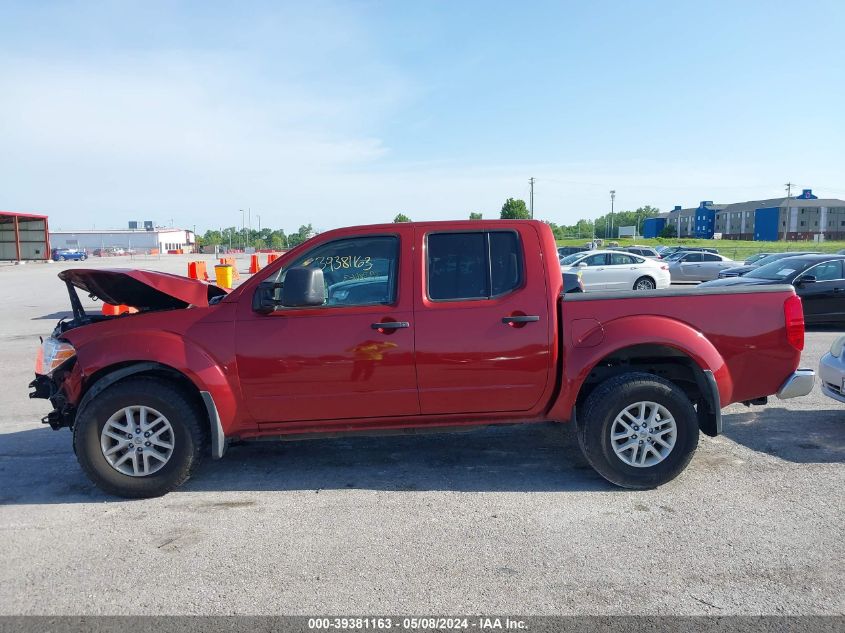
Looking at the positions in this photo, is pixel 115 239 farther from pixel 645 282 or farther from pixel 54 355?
pixel 54 355

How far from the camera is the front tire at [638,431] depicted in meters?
4.46

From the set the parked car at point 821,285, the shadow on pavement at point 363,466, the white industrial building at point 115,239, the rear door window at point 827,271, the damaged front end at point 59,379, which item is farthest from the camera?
the white industrial building at point 115,239

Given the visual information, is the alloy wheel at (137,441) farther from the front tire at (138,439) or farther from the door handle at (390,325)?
the door handle at (390,325)

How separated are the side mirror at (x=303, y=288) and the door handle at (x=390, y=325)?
1.32ft

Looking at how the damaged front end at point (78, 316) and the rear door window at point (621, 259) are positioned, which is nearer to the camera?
the damaged front end at point (78, 316)

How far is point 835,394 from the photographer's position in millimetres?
6020

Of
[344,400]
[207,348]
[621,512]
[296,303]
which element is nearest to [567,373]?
[621,512]

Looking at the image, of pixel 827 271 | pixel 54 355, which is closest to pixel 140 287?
pixel 54 355

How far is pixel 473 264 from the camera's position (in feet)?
15.2

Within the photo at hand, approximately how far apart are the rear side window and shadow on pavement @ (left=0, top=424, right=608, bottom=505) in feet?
4.42

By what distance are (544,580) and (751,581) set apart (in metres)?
1.05

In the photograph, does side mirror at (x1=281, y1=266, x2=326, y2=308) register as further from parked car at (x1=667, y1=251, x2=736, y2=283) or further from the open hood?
parked car at (x1=667, y1=251, x2=736, y2=283)

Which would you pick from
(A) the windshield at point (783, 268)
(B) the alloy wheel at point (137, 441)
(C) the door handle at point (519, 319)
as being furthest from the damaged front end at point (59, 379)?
(A) the windshield at point (783, 268)

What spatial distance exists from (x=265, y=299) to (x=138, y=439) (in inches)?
50.7
